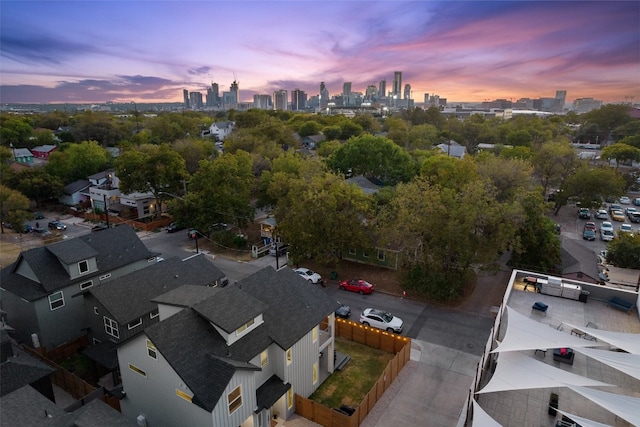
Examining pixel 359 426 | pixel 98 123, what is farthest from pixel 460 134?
pixel 359 426

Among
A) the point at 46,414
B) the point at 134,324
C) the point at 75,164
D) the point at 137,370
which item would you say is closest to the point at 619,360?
the point at 137,370

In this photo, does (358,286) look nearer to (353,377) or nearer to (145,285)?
(353,377)

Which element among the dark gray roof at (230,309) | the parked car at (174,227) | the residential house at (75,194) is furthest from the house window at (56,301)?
the residential house at (75,194)

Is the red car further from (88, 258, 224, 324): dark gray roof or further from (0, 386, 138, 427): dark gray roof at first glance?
(0, 386, 138, 427): dark gray roof

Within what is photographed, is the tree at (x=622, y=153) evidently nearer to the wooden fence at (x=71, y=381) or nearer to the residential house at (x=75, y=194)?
the wooden fence at (x=71, y=381)

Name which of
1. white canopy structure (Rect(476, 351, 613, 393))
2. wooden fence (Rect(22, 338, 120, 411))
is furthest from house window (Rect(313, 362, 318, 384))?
wooden fence (Rect(22, 338, 120, 411))

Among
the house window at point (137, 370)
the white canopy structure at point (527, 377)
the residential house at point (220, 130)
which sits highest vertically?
the residential house at point (220, 130)

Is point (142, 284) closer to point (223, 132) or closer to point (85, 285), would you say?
point (85, 285)

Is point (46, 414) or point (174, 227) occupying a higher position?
point (46, 414)
